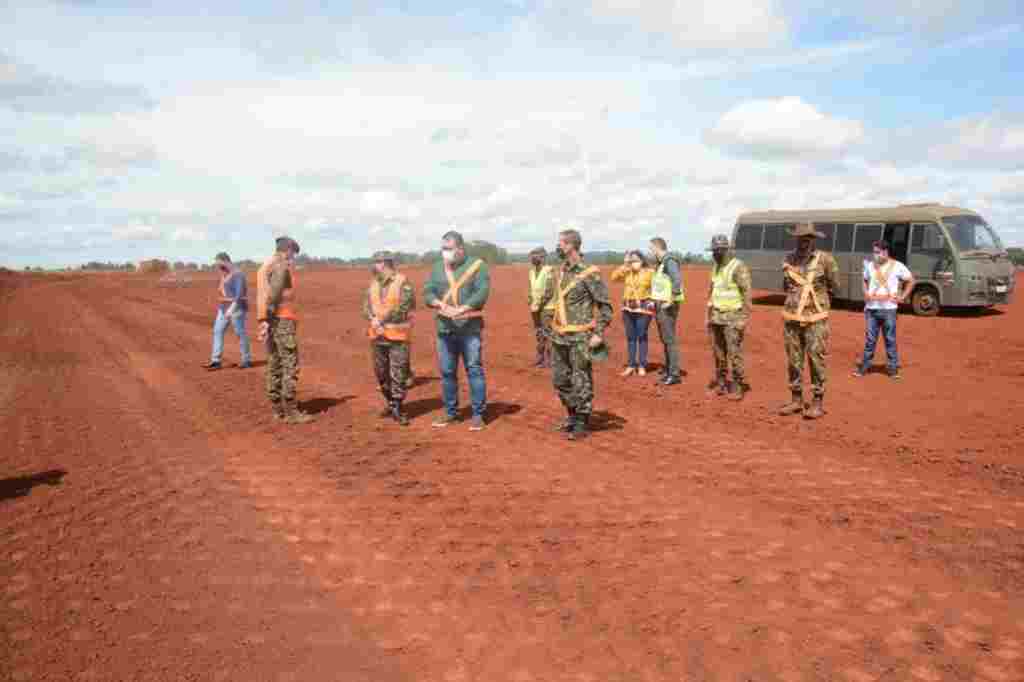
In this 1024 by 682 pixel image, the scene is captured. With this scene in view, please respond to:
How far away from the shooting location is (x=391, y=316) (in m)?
7.74

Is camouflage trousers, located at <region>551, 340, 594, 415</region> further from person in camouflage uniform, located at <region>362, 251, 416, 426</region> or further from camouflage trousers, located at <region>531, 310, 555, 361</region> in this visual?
camouflage trousers, located at <region>531, 310, 555, 361</region>

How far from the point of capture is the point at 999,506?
5.36m

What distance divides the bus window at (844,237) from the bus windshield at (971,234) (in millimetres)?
2284

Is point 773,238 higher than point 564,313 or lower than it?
higher

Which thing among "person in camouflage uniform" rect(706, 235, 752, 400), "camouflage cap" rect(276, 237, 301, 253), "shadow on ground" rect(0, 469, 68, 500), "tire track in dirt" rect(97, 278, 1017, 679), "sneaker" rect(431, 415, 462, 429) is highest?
"camouflage cap" rect(276, 237, 301, 253)

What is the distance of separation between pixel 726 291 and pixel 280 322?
5.25m

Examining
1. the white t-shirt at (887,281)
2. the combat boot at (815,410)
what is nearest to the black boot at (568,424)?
the combat boot at (815,410)

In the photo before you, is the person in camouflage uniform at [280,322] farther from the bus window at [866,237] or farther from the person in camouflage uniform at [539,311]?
the bus window at [866,237]

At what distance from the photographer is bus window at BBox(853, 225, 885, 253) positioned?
1848 centimetres

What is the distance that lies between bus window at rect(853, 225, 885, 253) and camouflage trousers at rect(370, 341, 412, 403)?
49.6ft

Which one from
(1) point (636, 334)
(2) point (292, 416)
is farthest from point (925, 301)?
(2) point (292, 416)

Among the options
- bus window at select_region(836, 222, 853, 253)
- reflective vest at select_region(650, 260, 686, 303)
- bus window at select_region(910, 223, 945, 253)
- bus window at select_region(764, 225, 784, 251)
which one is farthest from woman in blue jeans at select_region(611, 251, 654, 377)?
bus window at select_region(764, 225, 784, 251)

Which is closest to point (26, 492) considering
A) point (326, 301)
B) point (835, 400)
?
point (835, 400)

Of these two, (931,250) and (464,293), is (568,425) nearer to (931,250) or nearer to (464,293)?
(464,293)
